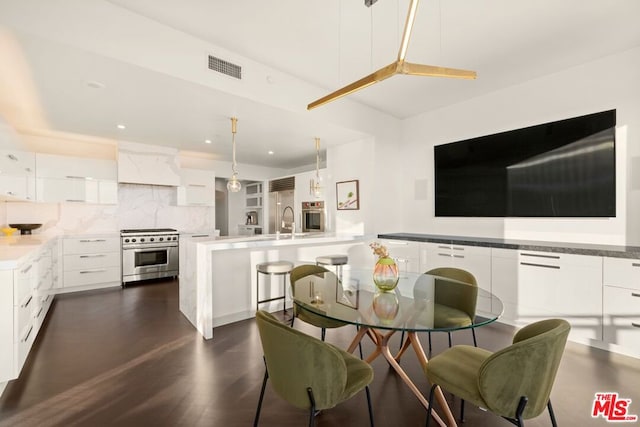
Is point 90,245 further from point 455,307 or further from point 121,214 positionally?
point 455,307

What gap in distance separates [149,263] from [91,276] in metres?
0.84

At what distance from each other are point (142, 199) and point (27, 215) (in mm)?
1646

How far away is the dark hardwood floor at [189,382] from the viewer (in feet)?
6.01

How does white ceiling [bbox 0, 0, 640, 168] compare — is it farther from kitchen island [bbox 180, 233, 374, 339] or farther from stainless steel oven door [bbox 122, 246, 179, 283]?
stainless steel oven door [bbox 122, 246, 179, 283]

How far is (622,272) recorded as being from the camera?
101 inches

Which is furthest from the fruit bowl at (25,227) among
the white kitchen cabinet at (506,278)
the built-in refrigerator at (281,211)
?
the white kitchen cabinet at (506,278)

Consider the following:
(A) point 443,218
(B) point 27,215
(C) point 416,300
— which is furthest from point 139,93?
(A) point 443,218

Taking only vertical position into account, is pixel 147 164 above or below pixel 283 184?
above

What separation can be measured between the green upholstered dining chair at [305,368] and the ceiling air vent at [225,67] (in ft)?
8.16

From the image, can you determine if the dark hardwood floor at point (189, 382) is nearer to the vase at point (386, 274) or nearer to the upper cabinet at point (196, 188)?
the vase at point (386, 274)

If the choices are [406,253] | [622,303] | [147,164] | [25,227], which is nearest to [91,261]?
[25,227]

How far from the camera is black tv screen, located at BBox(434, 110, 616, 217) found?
10.1ft

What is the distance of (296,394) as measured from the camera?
1341 mm

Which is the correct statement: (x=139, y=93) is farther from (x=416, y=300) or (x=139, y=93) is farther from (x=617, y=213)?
(x=617, y=213)
